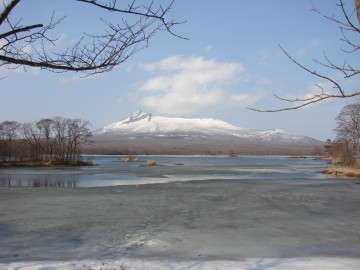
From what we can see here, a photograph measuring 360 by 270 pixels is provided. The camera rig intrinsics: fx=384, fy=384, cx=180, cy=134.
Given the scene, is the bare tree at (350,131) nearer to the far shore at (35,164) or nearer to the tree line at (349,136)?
the tree line at (349,136)

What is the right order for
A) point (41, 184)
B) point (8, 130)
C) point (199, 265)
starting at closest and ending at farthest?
point (199, 265) < point (41, 184) < point (8, 130)

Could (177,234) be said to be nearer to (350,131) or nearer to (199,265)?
(199,265)

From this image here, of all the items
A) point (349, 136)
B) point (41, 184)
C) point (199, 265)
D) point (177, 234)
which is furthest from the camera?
point (349, 136)

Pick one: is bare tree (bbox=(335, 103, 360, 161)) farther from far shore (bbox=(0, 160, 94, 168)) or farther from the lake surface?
far shore (bbox=(0, 160, 94, 168))

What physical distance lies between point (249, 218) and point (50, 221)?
6.05 m

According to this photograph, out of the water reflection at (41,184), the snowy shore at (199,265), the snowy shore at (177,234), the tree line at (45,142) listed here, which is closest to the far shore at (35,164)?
the tree line at (45,142)

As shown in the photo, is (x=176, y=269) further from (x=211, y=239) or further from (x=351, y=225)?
(x=351, y=225)

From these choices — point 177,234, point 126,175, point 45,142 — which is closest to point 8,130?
point 45,142

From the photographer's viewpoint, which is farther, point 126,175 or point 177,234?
point 126,175

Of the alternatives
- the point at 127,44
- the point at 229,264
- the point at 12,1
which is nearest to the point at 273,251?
the point at 229,264

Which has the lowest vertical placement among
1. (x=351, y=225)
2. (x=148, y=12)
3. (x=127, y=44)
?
(x=351, y=225)

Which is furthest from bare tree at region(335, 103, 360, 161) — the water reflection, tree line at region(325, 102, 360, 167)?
the water reflection

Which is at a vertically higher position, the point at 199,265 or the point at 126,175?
the point at 199,265

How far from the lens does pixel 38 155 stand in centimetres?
7594
